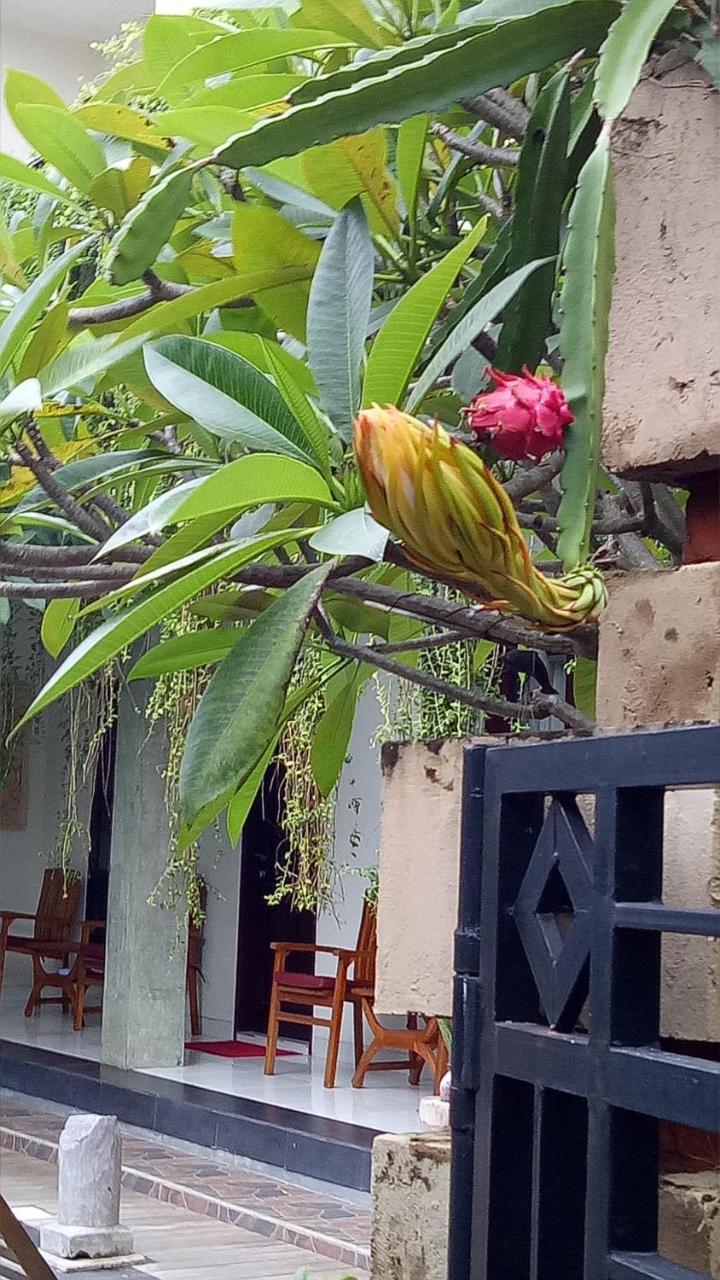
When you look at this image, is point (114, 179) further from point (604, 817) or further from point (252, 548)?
point (604, 817)

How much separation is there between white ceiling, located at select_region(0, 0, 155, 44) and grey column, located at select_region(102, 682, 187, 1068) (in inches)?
116

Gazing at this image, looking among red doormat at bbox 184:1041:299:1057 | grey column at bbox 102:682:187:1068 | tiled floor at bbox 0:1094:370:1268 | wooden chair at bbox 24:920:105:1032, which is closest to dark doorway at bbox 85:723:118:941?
wooden chair at bbox 24:920:105:1032

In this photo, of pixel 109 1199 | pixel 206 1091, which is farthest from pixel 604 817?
pixel 206 1091

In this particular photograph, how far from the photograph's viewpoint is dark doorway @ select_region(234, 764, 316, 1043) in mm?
9086

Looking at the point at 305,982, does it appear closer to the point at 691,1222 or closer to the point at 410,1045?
the point at 410,1045

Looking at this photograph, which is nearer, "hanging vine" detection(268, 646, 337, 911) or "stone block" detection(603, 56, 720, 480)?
"stone block" detection(603, 56, 720, 480)

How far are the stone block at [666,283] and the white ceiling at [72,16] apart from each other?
18.8 ft

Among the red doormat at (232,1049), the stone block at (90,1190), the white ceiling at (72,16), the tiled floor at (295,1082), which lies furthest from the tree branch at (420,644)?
the red doormat at (232,1049)

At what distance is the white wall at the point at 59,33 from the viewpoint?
5.91 meters

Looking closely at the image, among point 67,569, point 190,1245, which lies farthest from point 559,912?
point 190,1245

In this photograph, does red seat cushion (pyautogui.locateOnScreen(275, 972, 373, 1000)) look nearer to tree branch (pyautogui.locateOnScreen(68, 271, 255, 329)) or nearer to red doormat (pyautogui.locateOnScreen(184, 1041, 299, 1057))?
red doormat (pyautogui.locateOnScreen(184, 1041, 299, 1057))

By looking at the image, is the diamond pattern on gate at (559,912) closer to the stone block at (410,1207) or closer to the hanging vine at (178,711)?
the stone block at (410,1207)

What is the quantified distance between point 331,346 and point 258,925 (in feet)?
28.6

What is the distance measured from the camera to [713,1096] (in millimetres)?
469
